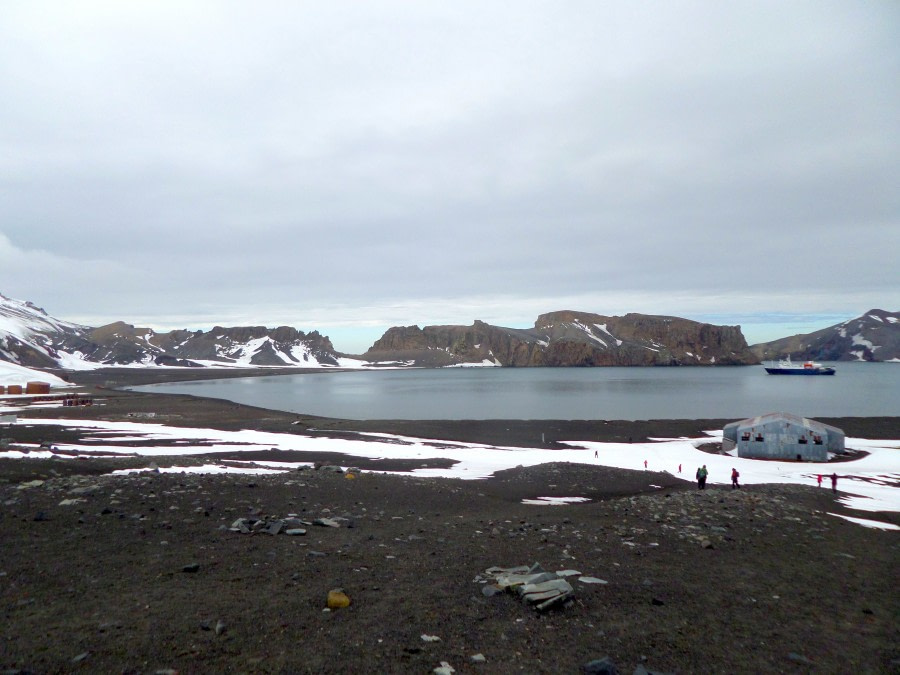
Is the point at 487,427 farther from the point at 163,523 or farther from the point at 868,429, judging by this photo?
the point at 163,523

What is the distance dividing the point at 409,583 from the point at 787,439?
33990mm

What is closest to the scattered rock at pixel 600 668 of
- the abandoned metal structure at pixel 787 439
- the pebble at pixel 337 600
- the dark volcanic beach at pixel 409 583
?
the dark volcanic beach at pixel 409 583

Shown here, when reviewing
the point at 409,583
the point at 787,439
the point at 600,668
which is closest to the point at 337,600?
the point at 409,583

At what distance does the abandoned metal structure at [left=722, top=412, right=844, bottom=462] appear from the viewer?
33.4 m

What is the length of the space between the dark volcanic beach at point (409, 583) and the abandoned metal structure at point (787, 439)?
19.3m

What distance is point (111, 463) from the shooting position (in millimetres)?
20047

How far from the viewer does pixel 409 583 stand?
8.06m

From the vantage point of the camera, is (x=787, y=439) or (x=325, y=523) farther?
(x=787, y=439)

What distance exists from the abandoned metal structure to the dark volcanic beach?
1934cm

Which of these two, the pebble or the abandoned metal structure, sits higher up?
the pebble

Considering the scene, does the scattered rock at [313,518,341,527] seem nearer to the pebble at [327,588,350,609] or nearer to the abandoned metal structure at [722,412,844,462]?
the pebble at [327,588,350,609]

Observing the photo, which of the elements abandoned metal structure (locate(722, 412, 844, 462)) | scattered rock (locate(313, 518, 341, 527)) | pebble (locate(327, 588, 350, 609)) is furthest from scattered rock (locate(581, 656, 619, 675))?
abandoned metal structure (locate(722, 412, 844, 462))

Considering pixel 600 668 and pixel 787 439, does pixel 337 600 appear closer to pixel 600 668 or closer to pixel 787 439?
pixel 600 668

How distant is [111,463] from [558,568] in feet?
59.3
